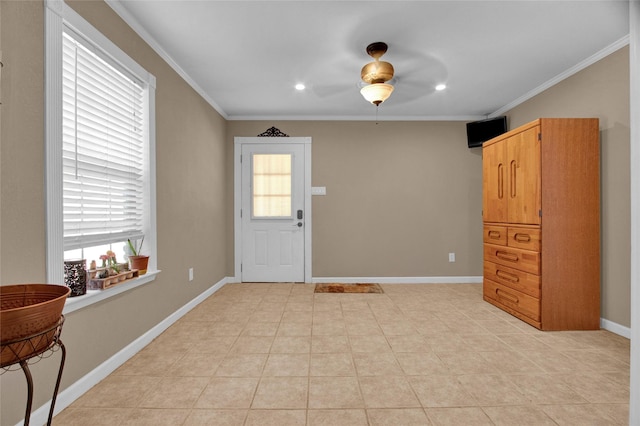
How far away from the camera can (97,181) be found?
202cm

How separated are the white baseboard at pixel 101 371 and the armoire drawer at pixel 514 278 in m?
3.36

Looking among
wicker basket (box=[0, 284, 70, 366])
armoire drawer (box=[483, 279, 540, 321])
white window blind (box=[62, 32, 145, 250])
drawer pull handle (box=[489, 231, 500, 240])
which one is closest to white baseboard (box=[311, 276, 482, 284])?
armoire drawer (box=[483, 279, 540, 321])

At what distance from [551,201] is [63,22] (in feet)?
12.3

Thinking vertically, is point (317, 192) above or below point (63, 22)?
below

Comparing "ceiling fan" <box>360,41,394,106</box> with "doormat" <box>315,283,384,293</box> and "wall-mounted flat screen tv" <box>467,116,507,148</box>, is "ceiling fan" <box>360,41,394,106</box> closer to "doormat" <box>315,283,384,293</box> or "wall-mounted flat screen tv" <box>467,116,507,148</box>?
"wall-mounted flat screen tv" <box>467,116,507,148</box>

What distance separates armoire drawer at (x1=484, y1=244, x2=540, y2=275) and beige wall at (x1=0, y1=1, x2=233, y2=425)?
3.34m

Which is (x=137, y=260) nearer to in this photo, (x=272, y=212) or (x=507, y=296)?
(x=272, y=212)

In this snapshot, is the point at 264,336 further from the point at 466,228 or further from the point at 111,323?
the point at 466,228

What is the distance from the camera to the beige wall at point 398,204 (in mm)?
4676

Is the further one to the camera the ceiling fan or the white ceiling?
the ceiling fan

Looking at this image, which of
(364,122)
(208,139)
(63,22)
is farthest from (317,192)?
(63,22)

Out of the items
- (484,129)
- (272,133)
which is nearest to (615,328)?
(484,129)

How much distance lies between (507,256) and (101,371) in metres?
3.61

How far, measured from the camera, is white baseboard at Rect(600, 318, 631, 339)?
2.59m
